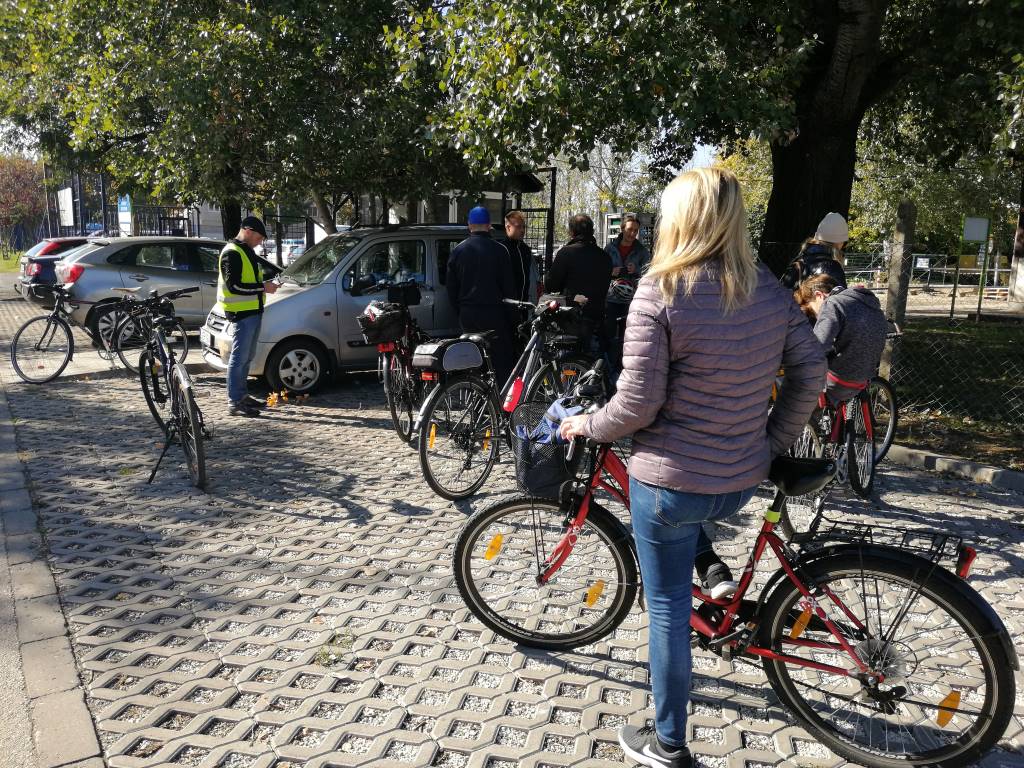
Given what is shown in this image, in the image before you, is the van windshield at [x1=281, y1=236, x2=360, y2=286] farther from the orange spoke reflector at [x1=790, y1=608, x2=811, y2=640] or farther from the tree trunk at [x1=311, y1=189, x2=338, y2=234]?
the orange spoke reflector at [x1=790, y1=608, x2=811, y2=640]

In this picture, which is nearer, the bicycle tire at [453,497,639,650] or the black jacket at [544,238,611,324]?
the bicycle tire at [453,497,639,650]

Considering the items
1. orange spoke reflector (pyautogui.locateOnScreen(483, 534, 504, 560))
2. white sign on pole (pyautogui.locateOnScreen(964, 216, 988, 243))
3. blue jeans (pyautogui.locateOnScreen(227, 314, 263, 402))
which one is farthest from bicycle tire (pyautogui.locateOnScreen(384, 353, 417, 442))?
white sign on pole (pyautogui.locateOnScreen(964, 216, 988, 243))

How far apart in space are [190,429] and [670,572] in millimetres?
4486

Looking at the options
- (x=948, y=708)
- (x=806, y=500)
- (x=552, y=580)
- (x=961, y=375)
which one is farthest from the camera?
(x=961, y=375)

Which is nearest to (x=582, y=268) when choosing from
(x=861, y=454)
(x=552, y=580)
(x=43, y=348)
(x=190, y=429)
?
(x=861, y=454)

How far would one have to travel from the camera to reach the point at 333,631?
399 centimetres

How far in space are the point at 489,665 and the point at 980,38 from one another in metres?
7.74

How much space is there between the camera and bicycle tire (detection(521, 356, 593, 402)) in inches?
251

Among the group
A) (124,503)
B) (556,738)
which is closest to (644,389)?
(556,738)

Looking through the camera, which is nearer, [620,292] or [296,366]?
[296,366]

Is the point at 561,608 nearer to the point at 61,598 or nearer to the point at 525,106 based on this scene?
the point at 61,598

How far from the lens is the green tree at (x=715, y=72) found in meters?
7.29

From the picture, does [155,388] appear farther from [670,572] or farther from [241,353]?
[670,572]

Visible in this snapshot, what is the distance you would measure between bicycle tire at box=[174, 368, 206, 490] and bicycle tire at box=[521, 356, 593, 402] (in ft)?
7.85
